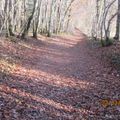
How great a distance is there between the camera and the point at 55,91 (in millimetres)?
11750

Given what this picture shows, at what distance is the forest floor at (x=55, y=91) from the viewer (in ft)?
30.2

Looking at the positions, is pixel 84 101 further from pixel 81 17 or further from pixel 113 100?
pixel 81 17

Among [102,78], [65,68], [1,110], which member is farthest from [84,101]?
[65,68]

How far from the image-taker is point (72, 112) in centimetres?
954

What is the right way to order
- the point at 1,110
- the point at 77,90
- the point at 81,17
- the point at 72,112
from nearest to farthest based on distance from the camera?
1. the point at 1,110
2. the point at 72,112
3. the point at 77,90
4. the point at 81,17

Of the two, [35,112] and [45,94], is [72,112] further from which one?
[45,94]

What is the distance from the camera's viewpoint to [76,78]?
14586mm

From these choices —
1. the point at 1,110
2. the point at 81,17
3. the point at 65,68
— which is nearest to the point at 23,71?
the point at 65,68

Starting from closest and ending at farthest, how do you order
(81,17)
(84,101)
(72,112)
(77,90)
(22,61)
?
(72,112) < (84,101) < (77,90) < (22,61) < (81,17)

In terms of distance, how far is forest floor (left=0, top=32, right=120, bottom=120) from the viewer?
9211 millimetres

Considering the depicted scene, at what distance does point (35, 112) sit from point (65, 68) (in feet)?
27.3

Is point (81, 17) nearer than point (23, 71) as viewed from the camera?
No

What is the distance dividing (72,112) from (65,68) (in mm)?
7865

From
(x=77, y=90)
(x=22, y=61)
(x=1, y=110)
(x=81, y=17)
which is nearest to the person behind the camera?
(x=1, y=110)
